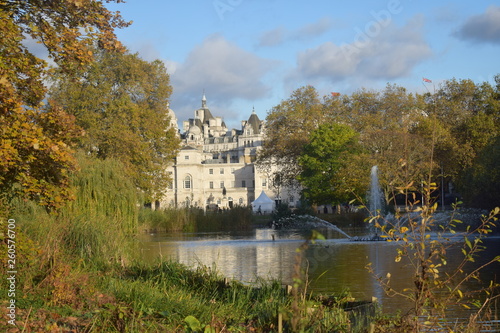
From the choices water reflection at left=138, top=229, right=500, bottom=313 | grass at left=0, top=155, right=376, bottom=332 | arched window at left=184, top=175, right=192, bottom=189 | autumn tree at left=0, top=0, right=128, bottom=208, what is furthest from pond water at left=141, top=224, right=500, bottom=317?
arched window at left=184, top=175, right=192, bottom=189

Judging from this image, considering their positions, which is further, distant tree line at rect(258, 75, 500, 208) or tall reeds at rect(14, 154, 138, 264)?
distant tree line at rect(258, 75, 500, 208)

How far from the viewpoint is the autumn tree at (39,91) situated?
872cm

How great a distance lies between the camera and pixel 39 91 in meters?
10.1

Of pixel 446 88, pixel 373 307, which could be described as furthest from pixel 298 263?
pixel 446 88

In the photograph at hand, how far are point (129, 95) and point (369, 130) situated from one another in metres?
19.8

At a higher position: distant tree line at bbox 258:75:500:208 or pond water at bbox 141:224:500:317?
distant tree line at bbox 258:75:500:208

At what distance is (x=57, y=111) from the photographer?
9.53 meters

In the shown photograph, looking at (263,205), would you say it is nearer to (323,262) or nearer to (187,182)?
(187,182)

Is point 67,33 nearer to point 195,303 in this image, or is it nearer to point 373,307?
point 195,303

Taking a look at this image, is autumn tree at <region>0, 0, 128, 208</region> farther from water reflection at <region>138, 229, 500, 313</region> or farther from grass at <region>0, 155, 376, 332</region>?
water reflection at <region>138, 229, 500, 313</region>

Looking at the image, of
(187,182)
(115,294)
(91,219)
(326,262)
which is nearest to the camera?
(115,294)

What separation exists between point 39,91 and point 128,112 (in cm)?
2977

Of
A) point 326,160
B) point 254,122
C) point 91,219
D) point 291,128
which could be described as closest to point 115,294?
point 91,219

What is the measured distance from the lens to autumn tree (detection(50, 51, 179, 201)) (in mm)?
37594
